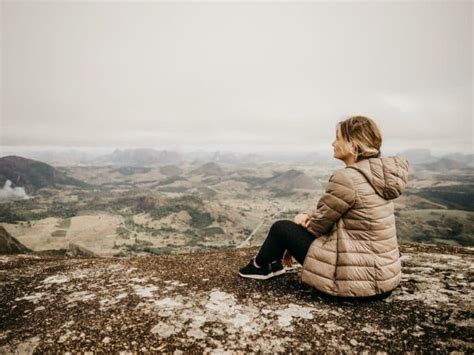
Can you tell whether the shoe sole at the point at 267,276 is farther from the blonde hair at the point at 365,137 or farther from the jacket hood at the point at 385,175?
the blonde hair at the point at 365,137

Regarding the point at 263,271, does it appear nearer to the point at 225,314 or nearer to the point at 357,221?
the point at 225,314

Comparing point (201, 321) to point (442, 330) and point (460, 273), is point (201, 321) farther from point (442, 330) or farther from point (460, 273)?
point (460, 273)

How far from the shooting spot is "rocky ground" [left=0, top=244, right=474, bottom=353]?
4047 millimetres

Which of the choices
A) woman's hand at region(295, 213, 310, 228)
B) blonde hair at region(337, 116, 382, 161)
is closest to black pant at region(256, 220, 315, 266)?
woman's hand at region(295, 213, 310, 228)

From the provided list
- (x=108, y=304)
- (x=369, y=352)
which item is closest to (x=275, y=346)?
(x=369, y=352)

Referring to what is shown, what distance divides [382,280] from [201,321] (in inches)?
118

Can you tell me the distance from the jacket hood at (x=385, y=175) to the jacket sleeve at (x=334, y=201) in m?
0.32

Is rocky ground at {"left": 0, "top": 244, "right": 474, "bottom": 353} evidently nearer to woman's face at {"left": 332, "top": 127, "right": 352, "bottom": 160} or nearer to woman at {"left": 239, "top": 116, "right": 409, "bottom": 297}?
woman at {"left": 239, "top": 116, "right": 409, "bottom": 297}

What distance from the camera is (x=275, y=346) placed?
3965 millimetres

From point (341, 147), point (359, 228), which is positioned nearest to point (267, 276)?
point (359, 228)

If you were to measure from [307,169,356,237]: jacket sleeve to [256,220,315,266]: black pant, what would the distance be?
45 cm

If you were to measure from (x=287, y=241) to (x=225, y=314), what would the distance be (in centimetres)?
165

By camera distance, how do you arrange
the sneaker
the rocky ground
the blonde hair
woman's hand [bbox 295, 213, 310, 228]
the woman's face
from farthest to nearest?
the sneaker, woman's hand [bbox 295, 213, 310, 228], the woman's face, the blonde hair, the rocky ground

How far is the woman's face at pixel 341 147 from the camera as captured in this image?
15.5 ft
